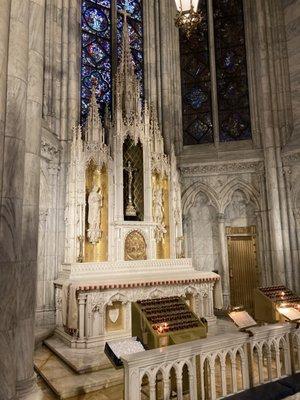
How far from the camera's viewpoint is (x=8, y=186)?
334cm

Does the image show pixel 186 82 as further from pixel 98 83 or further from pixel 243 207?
pixel 243 207

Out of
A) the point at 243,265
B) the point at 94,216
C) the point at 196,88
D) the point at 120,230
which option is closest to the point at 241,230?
the point at 243,265

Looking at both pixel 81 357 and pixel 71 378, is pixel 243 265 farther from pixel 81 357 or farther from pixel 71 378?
pixel 71 378

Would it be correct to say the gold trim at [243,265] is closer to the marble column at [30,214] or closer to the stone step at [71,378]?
the stone step at [71,378]

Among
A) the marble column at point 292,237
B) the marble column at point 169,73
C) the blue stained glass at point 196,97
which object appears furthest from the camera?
the blue stained glass at point 196,97

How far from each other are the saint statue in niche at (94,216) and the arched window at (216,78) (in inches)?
167

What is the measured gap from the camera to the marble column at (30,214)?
133 inches

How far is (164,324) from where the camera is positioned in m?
4.36

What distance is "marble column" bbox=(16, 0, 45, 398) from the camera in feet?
11.0

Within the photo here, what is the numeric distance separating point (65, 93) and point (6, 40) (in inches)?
211

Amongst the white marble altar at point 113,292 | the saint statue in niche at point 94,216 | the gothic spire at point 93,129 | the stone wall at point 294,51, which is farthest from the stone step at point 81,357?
the stone wall at point 294,51

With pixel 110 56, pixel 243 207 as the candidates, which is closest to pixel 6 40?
pixel 110 56

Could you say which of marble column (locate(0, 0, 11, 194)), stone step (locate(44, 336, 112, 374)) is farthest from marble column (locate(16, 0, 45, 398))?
stone step (locate(44, 336, 112, 374))

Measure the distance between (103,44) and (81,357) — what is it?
8863 millimetres
